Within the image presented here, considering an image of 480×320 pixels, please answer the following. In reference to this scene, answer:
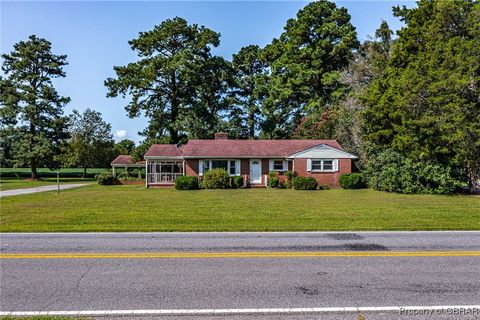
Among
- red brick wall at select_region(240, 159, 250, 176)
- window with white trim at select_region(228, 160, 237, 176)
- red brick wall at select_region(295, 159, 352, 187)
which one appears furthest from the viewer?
window with white trim at select_region(228, 160, 237, 176)

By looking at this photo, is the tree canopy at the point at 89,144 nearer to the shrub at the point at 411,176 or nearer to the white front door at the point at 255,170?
the white front door at the point at 255,170

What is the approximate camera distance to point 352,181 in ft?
99.3

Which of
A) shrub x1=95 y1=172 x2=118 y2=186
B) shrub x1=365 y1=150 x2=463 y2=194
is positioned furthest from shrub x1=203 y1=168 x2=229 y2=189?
shrub x1=95 y1=172 x2=118 y2=186

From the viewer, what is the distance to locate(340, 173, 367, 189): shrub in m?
30.3

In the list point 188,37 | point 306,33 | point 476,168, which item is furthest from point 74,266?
point 306,33

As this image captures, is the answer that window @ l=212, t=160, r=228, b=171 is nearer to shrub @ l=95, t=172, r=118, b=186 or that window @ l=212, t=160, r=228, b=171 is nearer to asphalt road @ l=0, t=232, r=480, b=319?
shrub @ l=95, t=172, r=118, b=186

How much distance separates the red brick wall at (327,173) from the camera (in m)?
32.7

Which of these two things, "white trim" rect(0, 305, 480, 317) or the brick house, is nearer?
"white trim" rect(0, 305, 480, 317)

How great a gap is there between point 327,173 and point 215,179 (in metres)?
9.96

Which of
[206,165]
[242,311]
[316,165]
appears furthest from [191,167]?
[242,311]

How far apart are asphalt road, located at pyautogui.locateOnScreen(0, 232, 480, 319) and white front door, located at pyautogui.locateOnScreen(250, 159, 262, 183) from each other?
78.1ft

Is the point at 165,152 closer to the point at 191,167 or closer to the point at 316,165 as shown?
the point at 191,167

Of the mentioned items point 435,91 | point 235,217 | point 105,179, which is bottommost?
point 235,217

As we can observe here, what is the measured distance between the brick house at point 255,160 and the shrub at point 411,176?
196 inches
